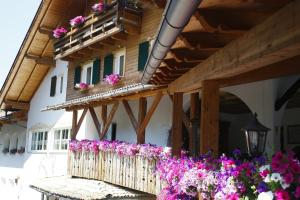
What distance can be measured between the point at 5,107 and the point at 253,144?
18.8 meters

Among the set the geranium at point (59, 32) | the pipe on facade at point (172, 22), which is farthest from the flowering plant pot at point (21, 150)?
the pipe on facade at point (172, 22)

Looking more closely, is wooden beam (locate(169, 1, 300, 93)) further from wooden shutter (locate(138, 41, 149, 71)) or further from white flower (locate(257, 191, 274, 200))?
wooden shutter (locate(138, 41, 149, 71))

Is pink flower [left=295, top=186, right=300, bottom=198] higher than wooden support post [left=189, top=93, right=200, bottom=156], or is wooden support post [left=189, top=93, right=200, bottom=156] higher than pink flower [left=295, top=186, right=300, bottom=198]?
wooden support post [left=189, top=93, right=200, bottom=156]

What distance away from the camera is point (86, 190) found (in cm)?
1234

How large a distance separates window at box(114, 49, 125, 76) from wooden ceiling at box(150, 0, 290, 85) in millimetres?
9430

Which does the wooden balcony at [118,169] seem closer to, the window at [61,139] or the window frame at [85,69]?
the window at [61,139]

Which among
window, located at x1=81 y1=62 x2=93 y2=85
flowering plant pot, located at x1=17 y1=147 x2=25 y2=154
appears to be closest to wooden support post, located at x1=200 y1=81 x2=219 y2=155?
window, located at x1=81 y1=62 x2=93 y2=85

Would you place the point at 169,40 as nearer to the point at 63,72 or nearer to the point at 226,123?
the point at 226,123

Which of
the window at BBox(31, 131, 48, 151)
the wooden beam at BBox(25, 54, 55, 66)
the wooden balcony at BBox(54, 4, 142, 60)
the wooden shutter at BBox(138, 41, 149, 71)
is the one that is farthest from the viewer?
the window at BBox(31, 131, 48, 151)

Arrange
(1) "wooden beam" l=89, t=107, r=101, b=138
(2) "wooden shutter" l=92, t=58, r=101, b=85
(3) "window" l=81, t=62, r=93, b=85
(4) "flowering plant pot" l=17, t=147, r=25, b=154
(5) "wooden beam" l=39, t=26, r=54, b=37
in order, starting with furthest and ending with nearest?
(4) "flowering plant pot" l=17, t=147, r=25, b=154 → (5) "wooden beam" l=39, t=26, r=54, b=37 → (3) "window" l=81, t=62, r=93, b=85 → (2) "wooden shutter" l=92, t=58, r=101, b=85 → (1) "wooden beam" l=89, t=107, r=101, b=138

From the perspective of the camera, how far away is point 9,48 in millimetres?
39938

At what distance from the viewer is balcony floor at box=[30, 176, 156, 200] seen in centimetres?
1148

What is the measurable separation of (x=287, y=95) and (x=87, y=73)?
10904 mm

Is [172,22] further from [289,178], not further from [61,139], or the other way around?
[61,139]
